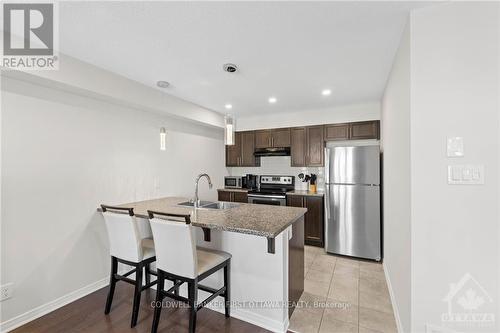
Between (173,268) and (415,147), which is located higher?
(415,147)

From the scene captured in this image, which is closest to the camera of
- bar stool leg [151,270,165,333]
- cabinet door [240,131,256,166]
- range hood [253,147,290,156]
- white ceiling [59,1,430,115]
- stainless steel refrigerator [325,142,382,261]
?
white ceiling [59,1,430,115]

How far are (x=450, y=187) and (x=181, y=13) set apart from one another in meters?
2.10

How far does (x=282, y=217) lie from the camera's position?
2.04 m

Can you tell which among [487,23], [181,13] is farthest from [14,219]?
[487,23]

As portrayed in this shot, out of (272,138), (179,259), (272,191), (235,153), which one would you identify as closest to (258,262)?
(179,259)

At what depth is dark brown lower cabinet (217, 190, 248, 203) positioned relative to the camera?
179 inches

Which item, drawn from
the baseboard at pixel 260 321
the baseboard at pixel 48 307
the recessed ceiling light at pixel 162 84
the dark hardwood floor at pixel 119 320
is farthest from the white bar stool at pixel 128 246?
the recessed ceiling light at pixel 162 84

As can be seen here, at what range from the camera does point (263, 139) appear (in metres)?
4.70

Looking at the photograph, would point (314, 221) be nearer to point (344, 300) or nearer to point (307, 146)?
point (307, 146)

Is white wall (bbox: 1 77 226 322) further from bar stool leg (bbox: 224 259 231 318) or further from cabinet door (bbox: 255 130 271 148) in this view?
cabinet door (bbox: 255 130 271 148)

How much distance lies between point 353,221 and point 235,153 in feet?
8.86

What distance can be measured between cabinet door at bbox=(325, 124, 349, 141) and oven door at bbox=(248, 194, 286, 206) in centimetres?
137

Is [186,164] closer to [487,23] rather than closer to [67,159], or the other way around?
[67,159]

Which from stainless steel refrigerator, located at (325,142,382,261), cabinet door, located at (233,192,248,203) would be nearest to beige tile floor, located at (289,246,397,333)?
stainless steel refrigerator, located at (325,142,382,261)
